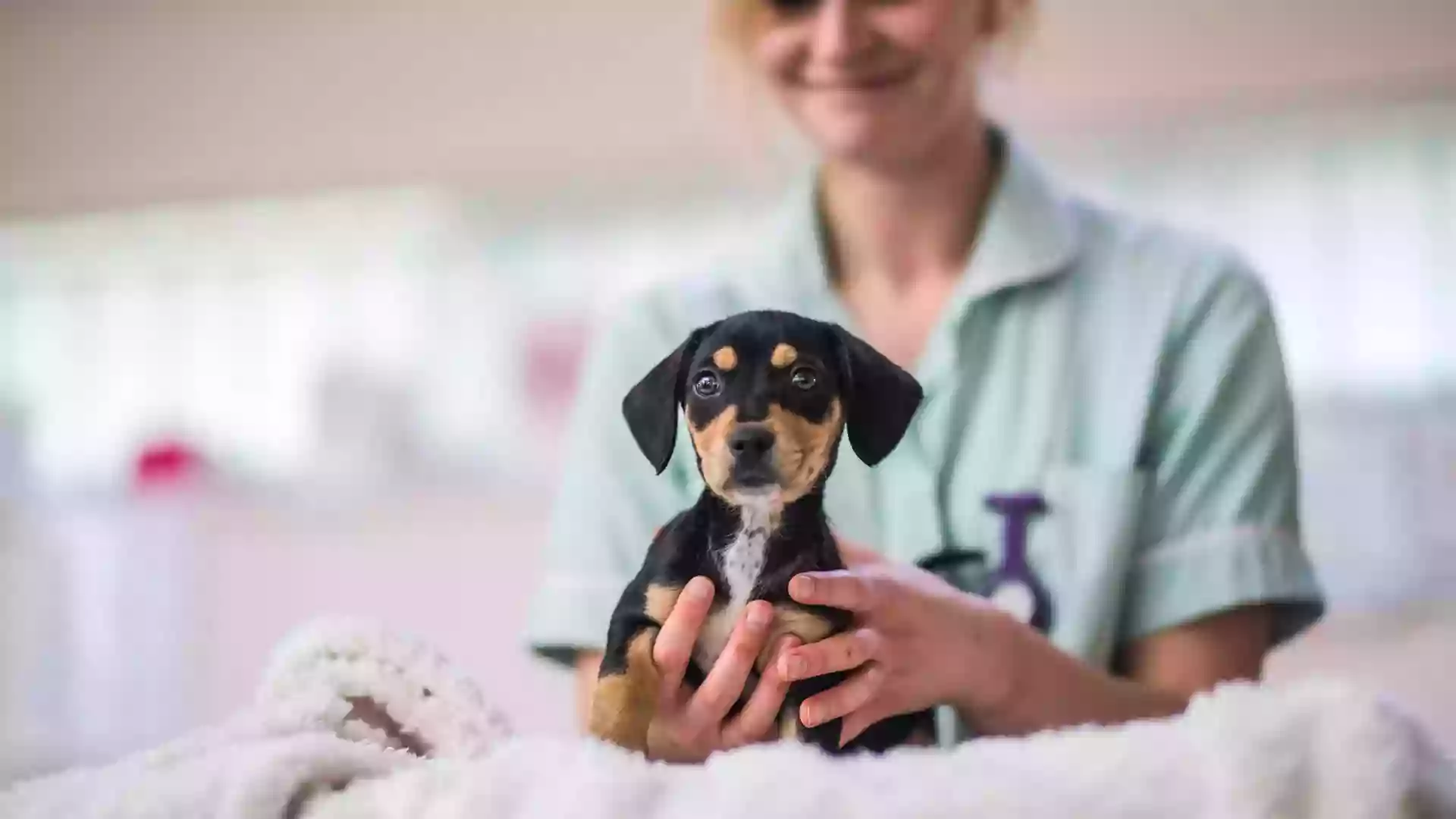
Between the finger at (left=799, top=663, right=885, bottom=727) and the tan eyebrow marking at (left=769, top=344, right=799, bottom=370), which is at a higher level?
the tan eyebrow marking at (left=769, top=344, right=799, bottom=370)

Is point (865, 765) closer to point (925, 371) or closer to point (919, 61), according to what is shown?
point (925, 371)

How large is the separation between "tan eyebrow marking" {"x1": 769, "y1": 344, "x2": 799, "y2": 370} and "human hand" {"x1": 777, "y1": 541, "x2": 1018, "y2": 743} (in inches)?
2.3

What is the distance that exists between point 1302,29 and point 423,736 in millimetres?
644

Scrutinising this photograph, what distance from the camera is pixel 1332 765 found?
0.28 metres

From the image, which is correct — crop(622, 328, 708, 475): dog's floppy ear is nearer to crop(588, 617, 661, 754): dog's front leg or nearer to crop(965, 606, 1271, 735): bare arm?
crop(588, 617, 661, 754): dog's front leg

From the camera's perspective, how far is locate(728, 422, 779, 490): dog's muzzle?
0.96ft

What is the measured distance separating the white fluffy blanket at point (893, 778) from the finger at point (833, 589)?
4 centimetres

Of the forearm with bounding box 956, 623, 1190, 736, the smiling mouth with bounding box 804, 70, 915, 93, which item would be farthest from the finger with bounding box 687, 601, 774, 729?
the smiling mouth with bounding box 804, 70, 915, 93

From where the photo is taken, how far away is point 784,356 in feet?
1.00

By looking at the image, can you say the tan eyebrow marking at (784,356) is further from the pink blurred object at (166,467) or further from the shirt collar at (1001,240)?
the pink blurred object at (166,467)

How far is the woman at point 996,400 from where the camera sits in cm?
42

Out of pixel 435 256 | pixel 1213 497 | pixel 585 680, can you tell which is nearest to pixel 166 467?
pixel 435 256

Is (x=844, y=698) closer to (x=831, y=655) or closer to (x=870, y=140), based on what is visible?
(x=831, y=655)

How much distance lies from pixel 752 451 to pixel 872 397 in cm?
5
